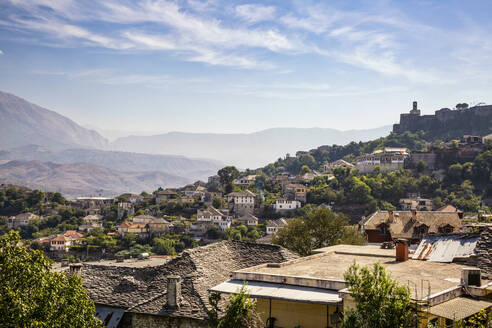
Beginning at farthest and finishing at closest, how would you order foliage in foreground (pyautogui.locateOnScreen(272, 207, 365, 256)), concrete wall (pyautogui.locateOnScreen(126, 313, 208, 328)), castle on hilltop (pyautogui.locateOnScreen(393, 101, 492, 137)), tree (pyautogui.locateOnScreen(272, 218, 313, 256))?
castle on hilltop (pyautogui.locateOnScreen(393, 101, 492, 137)), foliage in foreground (pyautogui.locateOnScreen(272, 207, 365, 256)), tree (pyautogui.locateOnScreen(272, 218, 313, 256)), concrete wall (pyautogui.locateOnScreen(126, 313, 208, 328))

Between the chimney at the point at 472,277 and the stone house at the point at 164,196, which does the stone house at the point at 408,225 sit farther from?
the stone house at the point at 164,196

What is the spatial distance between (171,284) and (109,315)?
3083mm

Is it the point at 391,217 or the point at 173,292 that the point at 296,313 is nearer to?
the point at 173,292

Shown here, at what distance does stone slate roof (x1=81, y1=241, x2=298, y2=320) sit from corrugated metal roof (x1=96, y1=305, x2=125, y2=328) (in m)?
0.17

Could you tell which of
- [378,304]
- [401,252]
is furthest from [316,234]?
[378,304]

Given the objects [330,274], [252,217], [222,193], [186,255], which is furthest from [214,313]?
[222,193]

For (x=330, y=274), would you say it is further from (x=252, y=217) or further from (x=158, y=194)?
(x=158, y=194)

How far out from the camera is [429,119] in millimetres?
185750

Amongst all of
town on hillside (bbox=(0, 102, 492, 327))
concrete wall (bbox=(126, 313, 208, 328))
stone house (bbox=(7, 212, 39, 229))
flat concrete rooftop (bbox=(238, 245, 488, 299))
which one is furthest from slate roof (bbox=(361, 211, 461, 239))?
stone house (bbox=(7, 212, 39, 229))

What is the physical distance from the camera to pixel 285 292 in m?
14.6

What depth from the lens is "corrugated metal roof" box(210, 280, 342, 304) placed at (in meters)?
13.8

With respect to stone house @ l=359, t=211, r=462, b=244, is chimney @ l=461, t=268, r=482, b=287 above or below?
above

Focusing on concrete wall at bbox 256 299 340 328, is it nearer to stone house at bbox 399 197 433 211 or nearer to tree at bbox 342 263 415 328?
tree at bbox 342 263 415 328

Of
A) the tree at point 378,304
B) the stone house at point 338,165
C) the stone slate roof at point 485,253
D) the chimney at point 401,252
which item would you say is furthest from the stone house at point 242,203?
the tree at point 378,304
